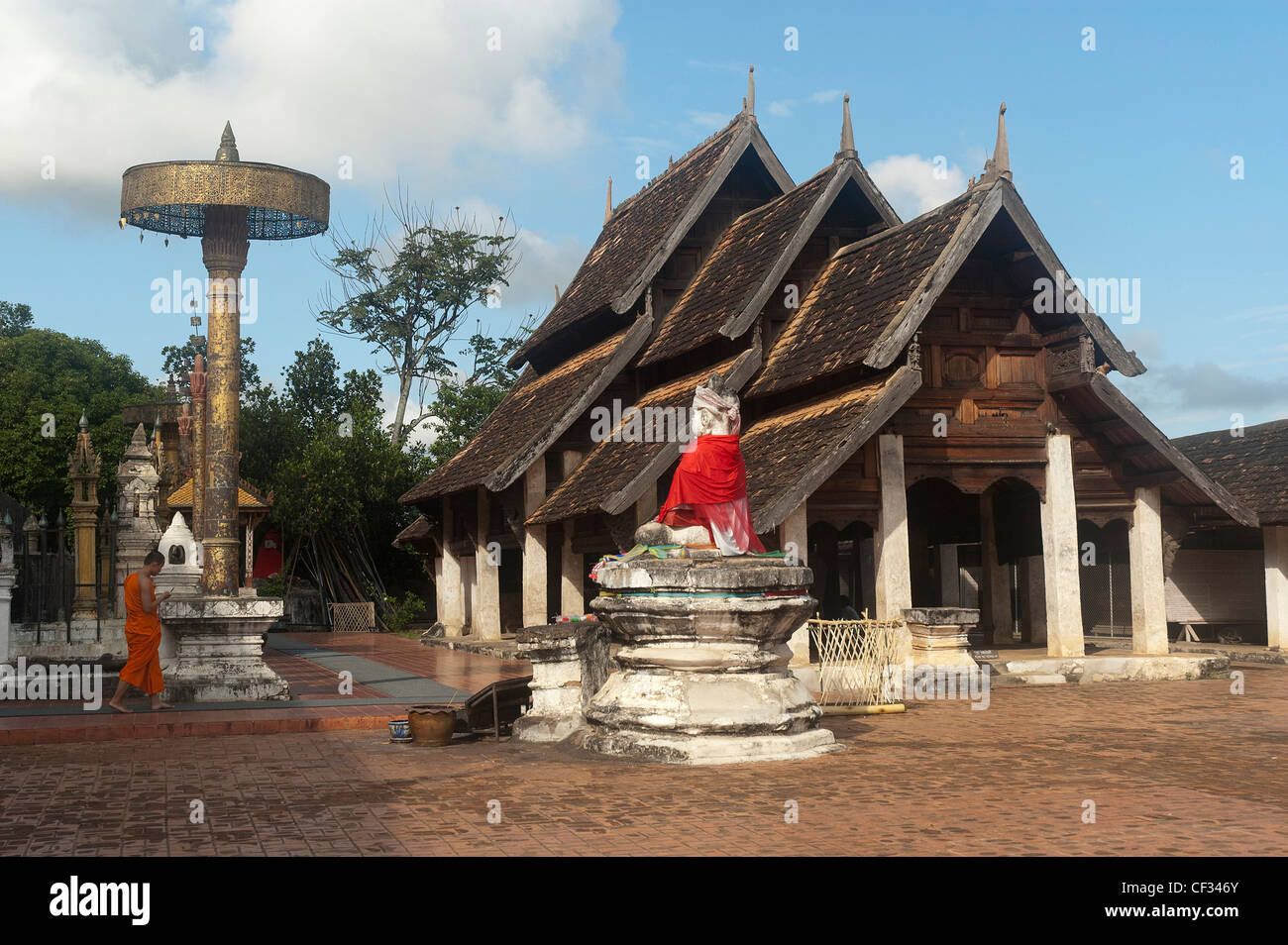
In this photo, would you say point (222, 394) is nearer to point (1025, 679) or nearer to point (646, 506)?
point (646, 506)

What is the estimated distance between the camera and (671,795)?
769 cm

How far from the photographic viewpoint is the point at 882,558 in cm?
1573

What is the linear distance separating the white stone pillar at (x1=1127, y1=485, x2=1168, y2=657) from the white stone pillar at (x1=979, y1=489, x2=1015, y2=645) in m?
2.88

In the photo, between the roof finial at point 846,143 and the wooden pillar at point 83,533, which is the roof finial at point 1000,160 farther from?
the wooden pillar at point 83,533

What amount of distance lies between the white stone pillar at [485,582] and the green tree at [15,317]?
38.5m

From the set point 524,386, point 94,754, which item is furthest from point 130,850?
point 524,386

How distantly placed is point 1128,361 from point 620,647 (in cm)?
954

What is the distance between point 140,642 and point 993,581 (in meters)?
13.4

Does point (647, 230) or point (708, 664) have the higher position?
point (647, 230)

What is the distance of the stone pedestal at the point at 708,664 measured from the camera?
9211 mm

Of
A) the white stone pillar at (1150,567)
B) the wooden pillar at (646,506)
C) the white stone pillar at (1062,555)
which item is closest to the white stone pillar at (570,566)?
the wooden pillar at (646,506)

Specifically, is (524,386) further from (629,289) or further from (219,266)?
(219,266)

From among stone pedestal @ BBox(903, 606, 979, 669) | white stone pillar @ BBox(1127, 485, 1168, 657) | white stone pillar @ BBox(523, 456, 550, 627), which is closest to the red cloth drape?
stone pedestal @ BBox(903, 606, 979, 669)

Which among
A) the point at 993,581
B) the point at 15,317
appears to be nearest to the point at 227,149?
the point at 993,581
